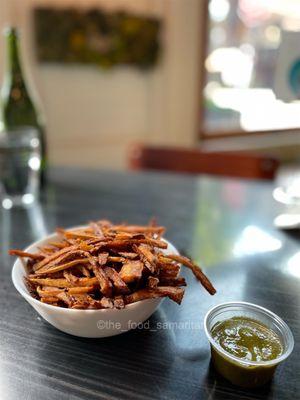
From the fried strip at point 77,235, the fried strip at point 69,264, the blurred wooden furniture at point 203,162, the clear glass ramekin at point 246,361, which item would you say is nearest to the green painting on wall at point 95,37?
the blurred wooden furniture at point 203,162

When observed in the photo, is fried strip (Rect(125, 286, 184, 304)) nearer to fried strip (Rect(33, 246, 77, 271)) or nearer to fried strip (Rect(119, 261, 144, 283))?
fried strip (Rect(119, 261, 144, 283))

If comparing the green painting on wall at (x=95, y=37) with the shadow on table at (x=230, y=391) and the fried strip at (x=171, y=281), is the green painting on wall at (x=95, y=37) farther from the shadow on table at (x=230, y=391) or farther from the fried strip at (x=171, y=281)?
the shadow on table at (x=230, y=391)

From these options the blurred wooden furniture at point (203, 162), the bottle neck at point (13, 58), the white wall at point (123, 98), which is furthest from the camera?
the white wall at point (123, 98)

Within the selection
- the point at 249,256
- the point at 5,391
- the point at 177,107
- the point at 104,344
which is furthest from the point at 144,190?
the point at 177,107

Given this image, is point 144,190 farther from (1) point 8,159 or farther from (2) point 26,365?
(2) point 26,365

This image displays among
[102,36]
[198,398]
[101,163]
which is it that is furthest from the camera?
[101,163]

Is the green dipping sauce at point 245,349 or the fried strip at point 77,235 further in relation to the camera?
the fried strip at point 77,235

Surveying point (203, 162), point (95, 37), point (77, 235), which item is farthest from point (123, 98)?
point (77, 235)

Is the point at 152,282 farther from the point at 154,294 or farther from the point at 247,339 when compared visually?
the point at 247,339
